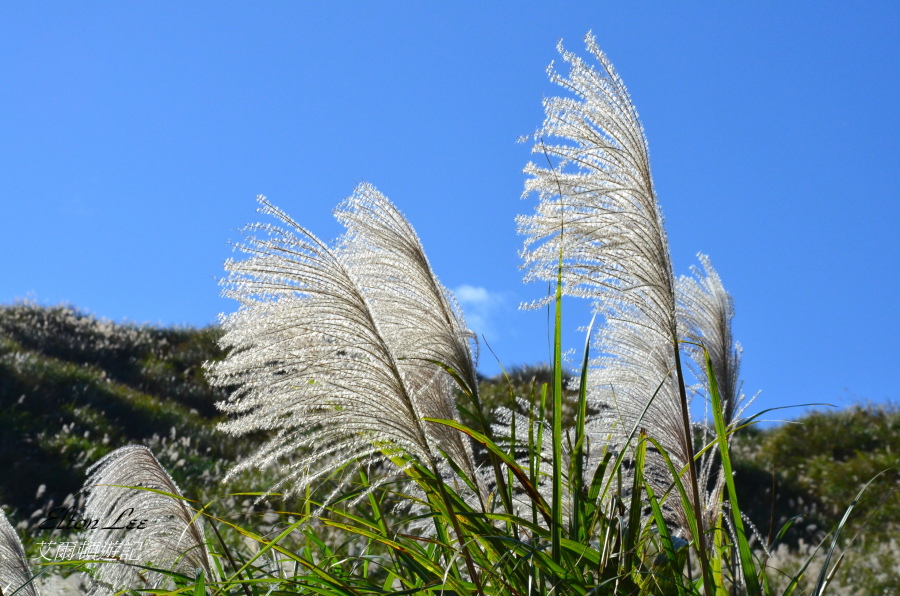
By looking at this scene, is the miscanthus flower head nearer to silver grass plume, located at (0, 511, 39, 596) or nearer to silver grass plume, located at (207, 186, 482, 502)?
silver grass plume, located at (207, 186, 482, 502)

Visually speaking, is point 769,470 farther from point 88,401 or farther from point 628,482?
point 88,401

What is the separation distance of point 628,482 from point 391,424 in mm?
1725

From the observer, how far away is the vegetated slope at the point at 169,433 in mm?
8078

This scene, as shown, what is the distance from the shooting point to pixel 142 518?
3.18 meters

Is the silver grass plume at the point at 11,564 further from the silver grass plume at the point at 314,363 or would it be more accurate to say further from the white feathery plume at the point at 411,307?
the white feathery plume at the point at 411,307

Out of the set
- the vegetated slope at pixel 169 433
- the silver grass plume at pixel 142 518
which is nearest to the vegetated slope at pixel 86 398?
the vegetated slope at pixel 169 433

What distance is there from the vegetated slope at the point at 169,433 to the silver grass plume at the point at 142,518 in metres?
3.35

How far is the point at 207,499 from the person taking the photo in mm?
7109

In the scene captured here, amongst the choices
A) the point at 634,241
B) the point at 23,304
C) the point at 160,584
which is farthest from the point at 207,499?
the point at 23,304

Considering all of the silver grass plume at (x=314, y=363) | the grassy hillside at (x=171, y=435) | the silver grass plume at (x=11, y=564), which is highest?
the grassy hillside at (x=171, y=435)

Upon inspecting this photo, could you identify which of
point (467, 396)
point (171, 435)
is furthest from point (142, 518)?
point (171, 435)

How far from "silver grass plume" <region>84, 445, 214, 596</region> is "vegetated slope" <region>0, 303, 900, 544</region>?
335cm

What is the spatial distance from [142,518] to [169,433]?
7.15m

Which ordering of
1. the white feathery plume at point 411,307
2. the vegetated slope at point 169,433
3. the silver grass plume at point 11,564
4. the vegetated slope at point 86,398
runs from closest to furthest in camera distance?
the white feathery plume at point 411,307
the silver grass plume at point 11,564
the vegetated slope at point 86,398
the vegetated slope at point 169,433
